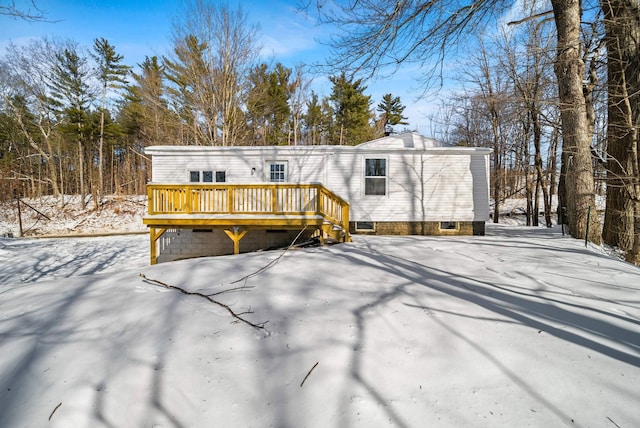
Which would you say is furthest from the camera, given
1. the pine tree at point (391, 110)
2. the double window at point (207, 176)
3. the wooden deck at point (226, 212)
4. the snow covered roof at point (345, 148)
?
the pine tree at point (391, 110)

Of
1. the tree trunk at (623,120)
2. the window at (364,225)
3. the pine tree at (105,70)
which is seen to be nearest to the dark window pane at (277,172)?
the window at (364,225)

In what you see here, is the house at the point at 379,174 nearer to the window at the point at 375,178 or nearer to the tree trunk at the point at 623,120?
the window at the point at 375,178

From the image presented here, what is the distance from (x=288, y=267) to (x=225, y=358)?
7.73 feet

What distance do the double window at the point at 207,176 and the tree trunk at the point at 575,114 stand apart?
9.40 meters

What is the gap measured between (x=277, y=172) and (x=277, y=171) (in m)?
0.03

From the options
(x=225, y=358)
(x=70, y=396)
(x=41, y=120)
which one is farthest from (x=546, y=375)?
(x=41, y=120)

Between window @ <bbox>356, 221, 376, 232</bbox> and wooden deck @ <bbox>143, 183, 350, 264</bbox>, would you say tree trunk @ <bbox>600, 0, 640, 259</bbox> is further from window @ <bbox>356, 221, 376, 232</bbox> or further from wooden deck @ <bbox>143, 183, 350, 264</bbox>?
wooden deck @ <bbox>143, 183, 350, 264</bbox>

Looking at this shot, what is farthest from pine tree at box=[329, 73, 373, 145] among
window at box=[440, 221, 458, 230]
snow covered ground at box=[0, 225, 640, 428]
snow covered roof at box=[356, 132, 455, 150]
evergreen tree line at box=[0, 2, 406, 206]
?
snow covered ground at box=[0, 225, 640, 428]

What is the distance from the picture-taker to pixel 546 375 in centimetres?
213

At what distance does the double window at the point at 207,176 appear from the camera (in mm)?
9773

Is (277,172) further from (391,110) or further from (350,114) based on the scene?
(391,110)

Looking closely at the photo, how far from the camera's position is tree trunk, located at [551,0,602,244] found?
6.58m

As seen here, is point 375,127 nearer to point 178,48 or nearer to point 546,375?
point 178,48

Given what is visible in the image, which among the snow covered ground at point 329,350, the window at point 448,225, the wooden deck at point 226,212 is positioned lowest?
the snow covered ground at point 329,350
